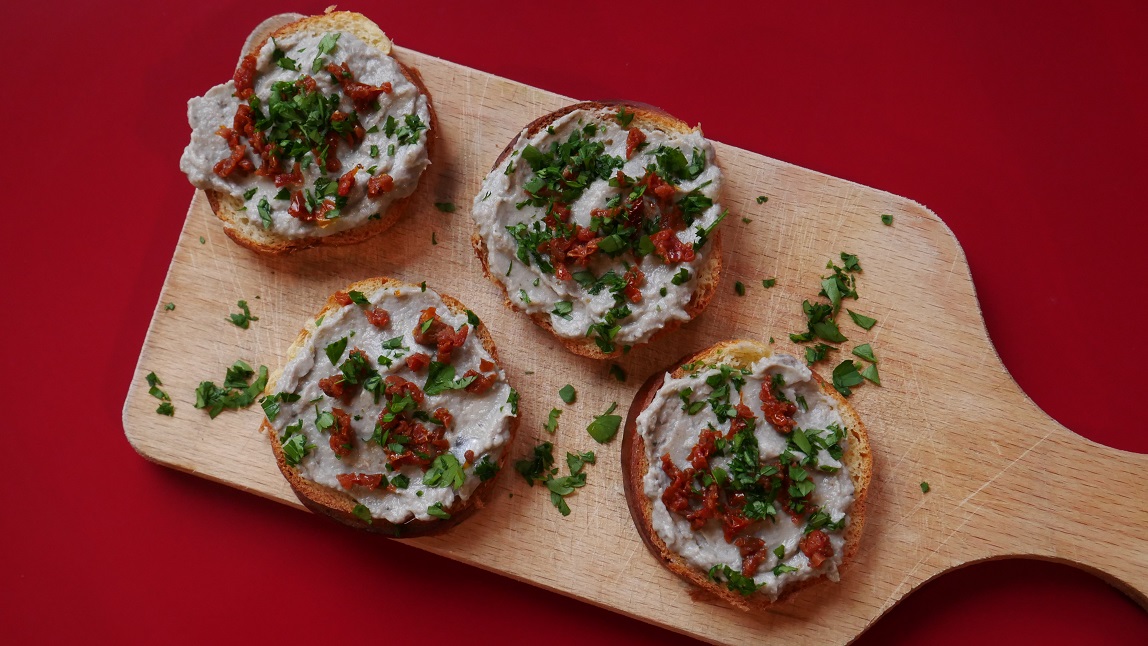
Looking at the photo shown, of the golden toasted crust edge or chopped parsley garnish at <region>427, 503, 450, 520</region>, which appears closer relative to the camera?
chopped parsley garnish at <region>427, 503, 450, 520</region>

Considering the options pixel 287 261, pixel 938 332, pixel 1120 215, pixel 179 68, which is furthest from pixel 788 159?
pixel 179 68

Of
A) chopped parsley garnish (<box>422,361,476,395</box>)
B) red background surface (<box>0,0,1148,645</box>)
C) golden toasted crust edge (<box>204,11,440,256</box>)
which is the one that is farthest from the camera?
red background surface (<box>0,0,1148,645</box>)

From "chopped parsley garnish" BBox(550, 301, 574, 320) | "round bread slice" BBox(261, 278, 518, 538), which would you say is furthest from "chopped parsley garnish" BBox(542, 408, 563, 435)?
"chopped parsley garnish" BBox(550, 301, 574, 320)

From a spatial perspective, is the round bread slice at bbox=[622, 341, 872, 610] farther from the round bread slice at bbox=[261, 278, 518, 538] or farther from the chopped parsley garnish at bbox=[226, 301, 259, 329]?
the chopped parsley garnish at bbox=[226, 301, 259, 329]

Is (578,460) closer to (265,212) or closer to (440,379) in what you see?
(440,379)

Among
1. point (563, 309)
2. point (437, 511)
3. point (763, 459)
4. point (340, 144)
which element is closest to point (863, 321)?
point (763, 459)

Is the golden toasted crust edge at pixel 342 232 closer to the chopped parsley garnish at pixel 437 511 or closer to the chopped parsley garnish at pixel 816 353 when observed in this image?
the chopped parsley garnish at pixel 437 511

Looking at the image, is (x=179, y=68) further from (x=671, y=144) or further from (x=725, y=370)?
(x=725, y=370)

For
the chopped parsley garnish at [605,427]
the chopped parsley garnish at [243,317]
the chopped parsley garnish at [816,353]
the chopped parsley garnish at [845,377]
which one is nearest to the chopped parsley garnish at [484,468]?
the chopped parsley garnish at [605,427]
